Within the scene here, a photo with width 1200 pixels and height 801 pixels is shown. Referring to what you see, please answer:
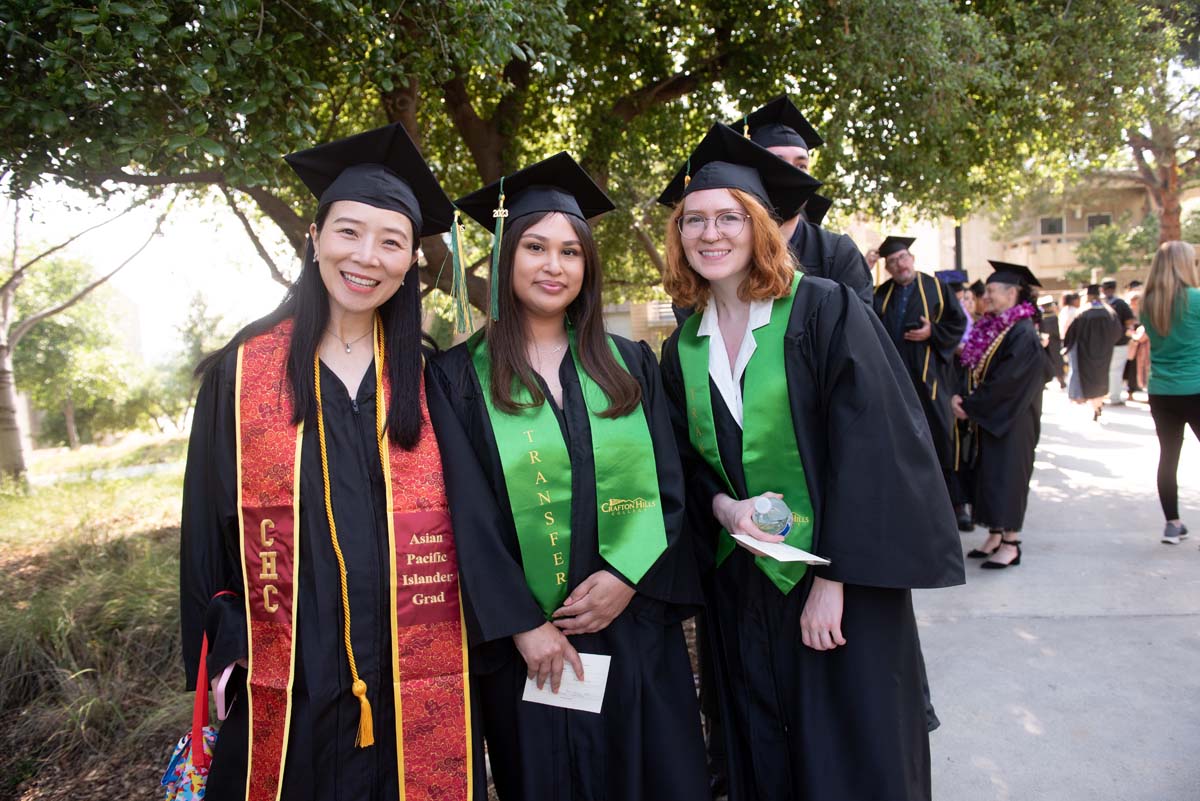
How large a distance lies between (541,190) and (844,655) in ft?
4.95

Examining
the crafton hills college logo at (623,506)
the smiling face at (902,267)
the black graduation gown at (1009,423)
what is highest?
the smiling face at (902,267)

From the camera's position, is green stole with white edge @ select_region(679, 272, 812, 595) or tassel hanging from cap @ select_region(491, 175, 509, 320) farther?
tassel hanging from cap @ select_region(491, 175, 509, 320)

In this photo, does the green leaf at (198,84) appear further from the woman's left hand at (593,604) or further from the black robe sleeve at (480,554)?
the woman's left hand at (593,604)

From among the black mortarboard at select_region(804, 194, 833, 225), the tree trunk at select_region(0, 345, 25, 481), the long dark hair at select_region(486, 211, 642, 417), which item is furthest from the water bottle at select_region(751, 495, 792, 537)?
the tree trunk at select_region(0, 345, 25, 481)

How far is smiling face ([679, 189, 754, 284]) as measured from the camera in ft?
7.03

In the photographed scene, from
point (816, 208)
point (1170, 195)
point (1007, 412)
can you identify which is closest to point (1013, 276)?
point (1007, 412)

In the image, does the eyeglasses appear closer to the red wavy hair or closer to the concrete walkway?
the red wavy hair

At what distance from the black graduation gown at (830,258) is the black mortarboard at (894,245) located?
270cm

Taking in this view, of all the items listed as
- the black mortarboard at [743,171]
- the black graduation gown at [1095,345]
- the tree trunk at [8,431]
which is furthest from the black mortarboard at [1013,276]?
the tree trunk at [8,431]

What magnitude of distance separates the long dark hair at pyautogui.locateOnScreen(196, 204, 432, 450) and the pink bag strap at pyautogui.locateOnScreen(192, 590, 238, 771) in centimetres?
56

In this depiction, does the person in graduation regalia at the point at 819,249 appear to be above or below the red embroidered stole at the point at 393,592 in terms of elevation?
above

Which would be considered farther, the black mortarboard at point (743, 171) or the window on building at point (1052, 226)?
the window on building at point (1052, 226)

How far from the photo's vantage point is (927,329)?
5.36 metres

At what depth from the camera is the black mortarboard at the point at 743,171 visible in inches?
86.1
